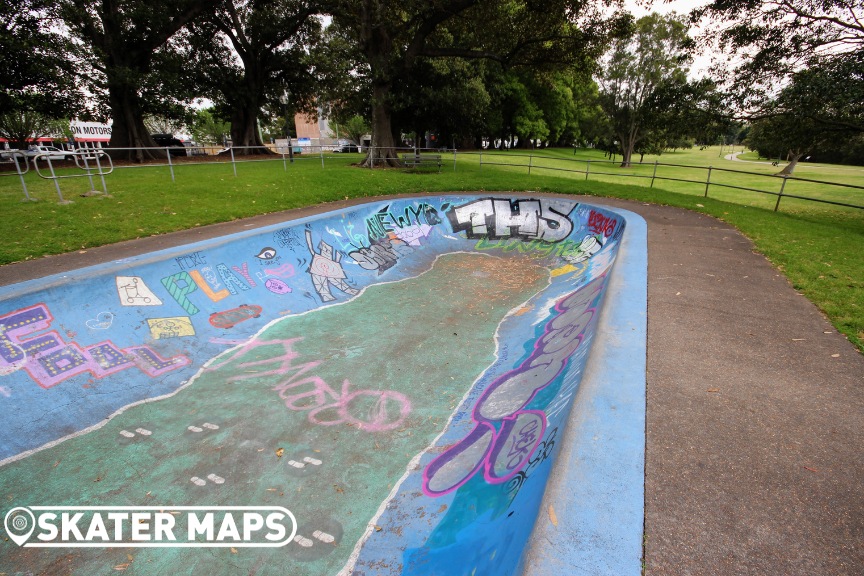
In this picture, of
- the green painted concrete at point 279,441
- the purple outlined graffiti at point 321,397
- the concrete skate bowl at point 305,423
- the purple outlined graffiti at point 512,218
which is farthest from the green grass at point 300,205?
the purple outlined graffiti at point 321,397

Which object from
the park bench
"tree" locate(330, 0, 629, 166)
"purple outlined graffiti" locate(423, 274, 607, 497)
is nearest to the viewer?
"purple outlined graffiti" locate(423, 274, 607, 497)

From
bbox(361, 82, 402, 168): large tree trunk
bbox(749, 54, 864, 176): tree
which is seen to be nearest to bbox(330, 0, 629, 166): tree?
bbox(361, 82, 402, 168): large tree trunk

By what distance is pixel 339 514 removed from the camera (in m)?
3.16

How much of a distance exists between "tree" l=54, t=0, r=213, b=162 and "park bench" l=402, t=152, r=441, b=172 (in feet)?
42.3

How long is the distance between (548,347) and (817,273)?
443cm

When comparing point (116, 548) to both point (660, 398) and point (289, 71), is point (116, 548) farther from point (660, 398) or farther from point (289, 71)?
→ point (289, 71)

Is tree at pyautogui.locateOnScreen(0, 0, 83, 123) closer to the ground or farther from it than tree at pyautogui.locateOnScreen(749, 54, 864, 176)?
farther from it

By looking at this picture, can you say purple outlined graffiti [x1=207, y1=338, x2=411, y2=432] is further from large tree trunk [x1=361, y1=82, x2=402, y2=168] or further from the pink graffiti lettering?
large tree trunk [x1=361, y1=82, x2=402, y2=168]

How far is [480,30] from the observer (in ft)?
58.6

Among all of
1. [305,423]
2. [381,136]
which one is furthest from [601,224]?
[381,136]

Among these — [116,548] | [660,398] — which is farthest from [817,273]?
[116,548]

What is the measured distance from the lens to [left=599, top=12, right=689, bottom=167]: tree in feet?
114

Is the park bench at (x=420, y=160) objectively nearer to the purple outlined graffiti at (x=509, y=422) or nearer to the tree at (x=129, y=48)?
the tree at (x=129, y=48)

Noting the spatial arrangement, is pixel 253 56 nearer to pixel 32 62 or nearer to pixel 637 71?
pixel 32 62
